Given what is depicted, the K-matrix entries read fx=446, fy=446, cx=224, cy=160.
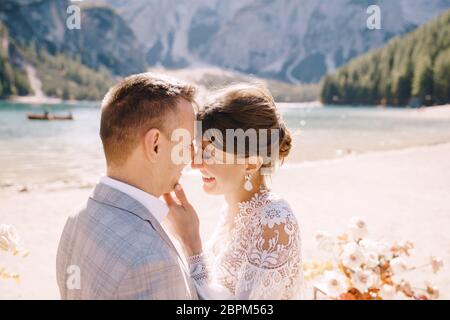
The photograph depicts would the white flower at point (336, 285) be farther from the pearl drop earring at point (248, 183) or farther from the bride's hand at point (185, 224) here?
the bride's hand at point (185, 224)

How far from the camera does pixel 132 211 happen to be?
5.45 ft

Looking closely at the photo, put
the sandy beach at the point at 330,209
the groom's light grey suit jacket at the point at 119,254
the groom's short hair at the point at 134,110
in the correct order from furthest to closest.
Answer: the sandy beach at the point at 330,209 → the groom's short hair at the point at 134,110 → the groom's light grey suit jacket at the point at 119,254

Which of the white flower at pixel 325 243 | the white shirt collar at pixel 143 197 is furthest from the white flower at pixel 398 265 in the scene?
the white shirt collar at pixel 143 197

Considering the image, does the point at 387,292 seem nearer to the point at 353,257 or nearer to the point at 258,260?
the point at 353,257

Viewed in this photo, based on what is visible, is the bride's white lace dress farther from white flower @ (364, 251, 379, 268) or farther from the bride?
white flower @ (364, 251, 379, 268)

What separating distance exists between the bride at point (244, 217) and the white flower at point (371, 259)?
0.68 meters

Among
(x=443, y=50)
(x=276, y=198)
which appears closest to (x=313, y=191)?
(x=276, y=198)

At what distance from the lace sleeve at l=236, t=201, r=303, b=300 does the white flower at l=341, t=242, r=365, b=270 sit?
67 cm

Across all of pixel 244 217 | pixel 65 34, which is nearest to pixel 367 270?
pixel 244 217

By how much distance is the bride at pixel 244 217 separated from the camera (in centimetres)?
219

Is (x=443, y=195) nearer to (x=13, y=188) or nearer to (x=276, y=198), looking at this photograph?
(x=276, y=198)

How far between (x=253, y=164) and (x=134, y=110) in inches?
38.5

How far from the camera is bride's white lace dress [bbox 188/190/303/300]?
2.14 meters

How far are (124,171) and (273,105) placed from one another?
974 millimetres
